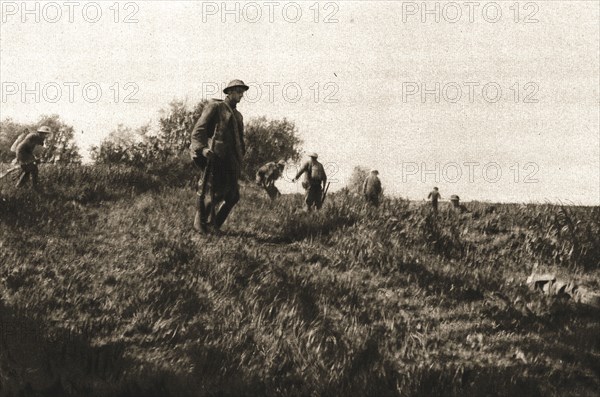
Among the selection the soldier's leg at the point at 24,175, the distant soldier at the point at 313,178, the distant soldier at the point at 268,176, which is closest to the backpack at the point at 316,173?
the distant soldier at the point at 313,178

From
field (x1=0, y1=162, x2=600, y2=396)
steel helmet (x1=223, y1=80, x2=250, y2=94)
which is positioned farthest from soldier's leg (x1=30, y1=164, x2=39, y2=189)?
steel helmet (x1=223, y1=80, x2=250, y2=94)

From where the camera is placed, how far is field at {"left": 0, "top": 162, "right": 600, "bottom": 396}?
4.22m

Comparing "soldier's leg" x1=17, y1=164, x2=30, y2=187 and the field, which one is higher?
"soldier's leg" x1=17, y1=164, x2=30, y2=187

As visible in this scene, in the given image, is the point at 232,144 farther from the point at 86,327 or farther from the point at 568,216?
the point at 568,216

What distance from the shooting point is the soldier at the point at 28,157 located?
10.1 meters

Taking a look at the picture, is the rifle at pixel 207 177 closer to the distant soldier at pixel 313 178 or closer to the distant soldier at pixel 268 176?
the distant soldier at pixel 313 178

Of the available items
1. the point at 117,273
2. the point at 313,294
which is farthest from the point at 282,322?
the point at 117,273

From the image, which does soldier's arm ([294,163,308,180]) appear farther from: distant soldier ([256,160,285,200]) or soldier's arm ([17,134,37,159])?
soldier's arm ([17,134,37,159])

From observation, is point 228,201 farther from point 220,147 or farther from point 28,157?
point 28,157

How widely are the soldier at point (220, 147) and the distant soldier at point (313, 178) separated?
515 cm

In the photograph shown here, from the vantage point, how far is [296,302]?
18.4 ft

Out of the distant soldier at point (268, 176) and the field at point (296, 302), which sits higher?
the distant soldier at point (268, 176)

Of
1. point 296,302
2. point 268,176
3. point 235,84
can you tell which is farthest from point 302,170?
point 296,302

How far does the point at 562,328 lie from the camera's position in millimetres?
5457
